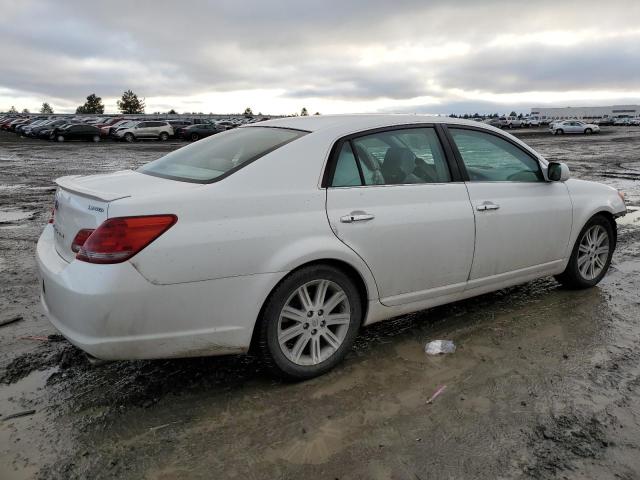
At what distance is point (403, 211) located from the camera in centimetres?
359

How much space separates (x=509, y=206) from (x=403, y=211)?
108 centimetres

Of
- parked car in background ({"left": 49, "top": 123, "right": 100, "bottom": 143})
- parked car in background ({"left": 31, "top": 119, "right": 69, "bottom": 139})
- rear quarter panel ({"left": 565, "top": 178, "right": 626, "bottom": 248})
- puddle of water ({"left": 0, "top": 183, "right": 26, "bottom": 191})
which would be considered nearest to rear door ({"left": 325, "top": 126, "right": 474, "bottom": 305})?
rear quarter panel ({"left": 565, "top": 178, "right": 626, "bottom": 248})

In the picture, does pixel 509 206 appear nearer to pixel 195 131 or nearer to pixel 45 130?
pixel 195 131

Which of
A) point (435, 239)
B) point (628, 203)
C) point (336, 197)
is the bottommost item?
point (628, 203)

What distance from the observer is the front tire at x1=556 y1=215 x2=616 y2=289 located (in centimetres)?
488

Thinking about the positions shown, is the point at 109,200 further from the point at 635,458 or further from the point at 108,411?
the point at 635,458

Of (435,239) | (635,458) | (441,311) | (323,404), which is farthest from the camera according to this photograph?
(441,311)

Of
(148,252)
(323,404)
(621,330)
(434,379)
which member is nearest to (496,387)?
(434,379)

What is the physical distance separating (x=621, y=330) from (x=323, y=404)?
2.48 m

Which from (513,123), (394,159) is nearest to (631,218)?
(394,159)

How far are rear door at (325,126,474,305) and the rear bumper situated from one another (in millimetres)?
709

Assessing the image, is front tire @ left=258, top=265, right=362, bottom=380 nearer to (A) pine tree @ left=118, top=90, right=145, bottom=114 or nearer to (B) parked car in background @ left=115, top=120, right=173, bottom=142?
(B) parked car in background @ left=115, top=120, right=173, bottom=142

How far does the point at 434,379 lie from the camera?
133 inches

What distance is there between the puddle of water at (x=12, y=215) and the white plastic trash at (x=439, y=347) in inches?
296
